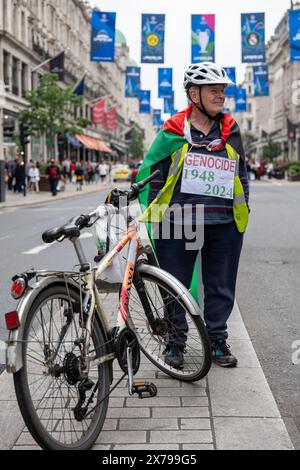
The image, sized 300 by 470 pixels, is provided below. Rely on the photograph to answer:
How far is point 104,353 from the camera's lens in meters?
3.47

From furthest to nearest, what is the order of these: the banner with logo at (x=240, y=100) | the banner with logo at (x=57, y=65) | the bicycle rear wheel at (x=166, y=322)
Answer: the banner with logo at (x=240, y=100) → the banner with logo at (x=57, y=65) → the bicycle rear wheel at (x=166, y=322)

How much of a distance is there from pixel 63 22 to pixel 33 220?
1878 inches

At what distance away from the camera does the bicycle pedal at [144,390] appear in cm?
369

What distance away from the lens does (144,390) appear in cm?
371

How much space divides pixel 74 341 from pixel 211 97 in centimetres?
186

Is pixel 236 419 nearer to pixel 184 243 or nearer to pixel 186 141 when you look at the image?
pixel 184 243

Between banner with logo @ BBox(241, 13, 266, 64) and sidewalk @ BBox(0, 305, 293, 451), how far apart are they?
2622cm

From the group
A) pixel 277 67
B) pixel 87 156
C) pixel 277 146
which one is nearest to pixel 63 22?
pixel 87 156

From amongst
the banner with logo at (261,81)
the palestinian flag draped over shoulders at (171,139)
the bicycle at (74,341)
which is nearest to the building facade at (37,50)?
the banner with logo at (261,81)

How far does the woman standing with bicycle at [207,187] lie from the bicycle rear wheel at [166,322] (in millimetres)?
393

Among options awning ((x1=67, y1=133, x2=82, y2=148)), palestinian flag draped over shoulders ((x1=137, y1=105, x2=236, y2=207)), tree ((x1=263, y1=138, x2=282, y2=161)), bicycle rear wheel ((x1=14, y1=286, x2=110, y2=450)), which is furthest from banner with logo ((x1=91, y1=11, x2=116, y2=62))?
tree ((x1=263, y1=138, x2=282, y2=161))

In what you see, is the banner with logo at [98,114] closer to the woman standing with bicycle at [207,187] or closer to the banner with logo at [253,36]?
the banner with logo at [253,36]

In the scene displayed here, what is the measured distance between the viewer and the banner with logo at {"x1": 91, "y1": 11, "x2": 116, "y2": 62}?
26.6 meters

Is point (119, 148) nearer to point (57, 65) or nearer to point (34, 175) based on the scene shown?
point (57, 65)
